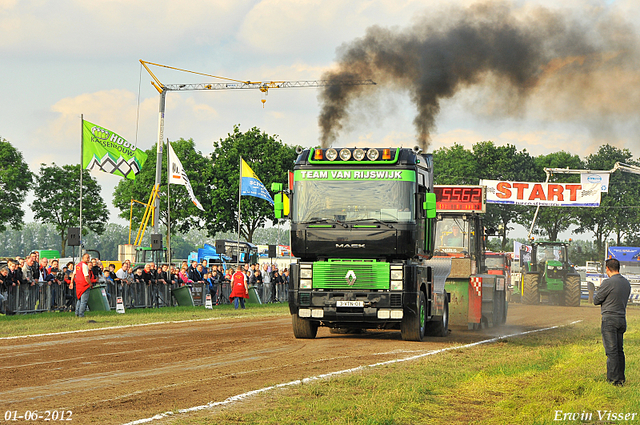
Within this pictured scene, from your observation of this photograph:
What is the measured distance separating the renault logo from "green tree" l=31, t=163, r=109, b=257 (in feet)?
206

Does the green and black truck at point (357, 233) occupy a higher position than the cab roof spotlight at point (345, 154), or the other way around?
the cab roof spotlight at point (345, 154)

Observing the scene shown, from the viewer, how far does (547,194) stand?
4228 centimetres

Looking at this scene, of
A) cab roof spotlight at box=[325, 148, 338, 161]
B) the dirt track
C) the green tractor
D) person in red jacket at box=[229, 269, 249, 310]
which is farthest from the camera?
the green tractor

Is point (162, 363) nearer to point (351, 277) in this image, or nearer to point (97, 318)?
point (351, 277)

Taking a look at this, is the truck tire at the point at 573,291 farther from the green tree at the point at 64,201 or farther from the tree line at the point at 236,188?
the green tree at the point at 64,201

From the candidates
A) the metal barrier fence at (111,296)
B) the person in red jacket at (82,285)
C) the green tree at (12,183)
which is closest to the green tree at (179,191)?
the green tree at (12,183)

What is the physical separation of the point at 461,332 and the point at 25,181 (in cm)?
6072

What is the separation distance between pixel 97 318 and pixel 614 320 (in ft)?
50.8

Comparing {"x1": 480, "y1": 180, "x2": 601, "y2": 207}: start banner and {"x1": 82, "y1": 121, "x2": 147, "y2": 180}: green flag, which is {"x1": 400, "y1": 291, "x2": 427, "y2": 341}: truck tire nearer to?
{"x1": 82, "y1": 121, "x2": 147, "y2": 180}: green flag

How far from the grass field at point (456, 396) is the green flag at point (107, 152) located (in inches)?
792

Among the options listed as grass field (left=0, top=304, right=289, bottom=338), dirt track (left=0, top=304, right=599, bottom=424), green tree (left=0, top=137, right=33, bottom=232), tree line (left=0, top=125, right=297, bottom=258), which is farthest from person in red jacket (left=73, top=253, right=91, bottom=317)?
green tree (left=0, top=137, right=33, bottom=232)

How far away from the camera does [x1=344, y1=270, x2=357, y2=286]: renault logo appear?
15.0 m

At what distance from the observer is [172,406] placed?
8062mm

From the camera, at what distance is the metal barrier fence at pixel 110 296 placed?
21234 millimetres
